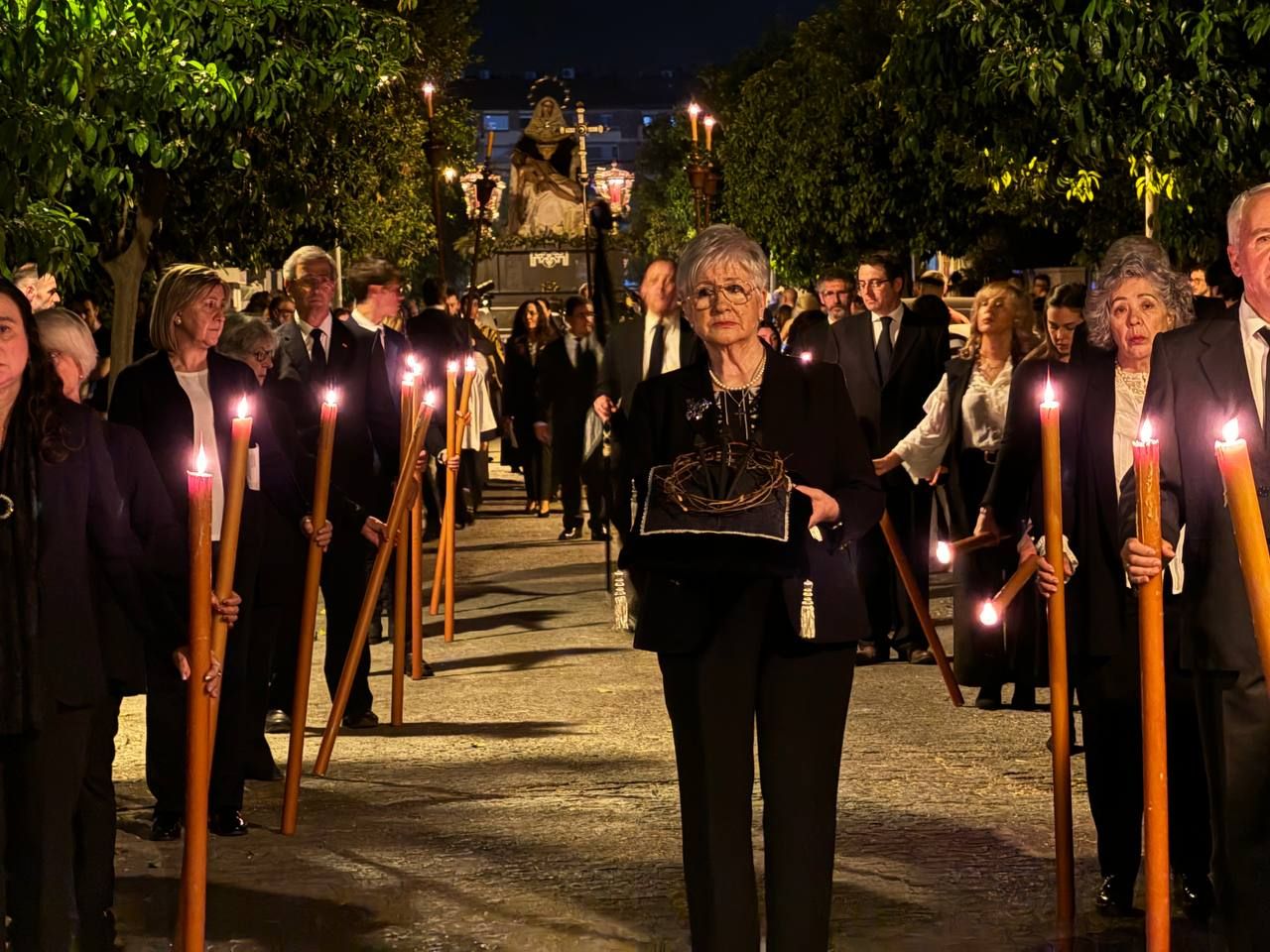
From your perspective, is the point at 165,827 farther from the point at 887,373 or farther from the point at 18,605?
the point at 887,373

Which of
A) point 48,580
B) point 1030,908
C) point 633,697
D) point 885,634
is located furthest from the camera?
point 885,634

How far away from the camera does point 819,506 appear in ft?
18.0

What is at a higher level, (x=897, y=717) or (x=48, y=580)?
(x=48, y=580)

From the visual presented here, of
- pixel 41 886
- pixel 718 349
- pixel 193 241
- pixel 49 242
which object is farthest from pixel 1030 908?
pixel 193 241

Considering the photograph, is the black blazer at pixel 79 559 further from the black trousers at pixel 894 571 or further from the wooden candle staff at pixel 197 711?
the black trousers at pixel 894 571

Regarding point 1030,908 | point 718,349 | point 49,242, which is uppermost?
point 49,242

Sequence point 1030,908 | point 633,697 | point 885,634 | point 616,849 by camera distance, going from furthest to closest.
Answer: point 885,634 → point 633,697 → point 616,849 → point 1030,908

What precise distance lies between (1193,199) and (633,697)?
618 centimetres

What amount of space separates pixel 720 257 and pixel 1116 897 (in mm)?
2526

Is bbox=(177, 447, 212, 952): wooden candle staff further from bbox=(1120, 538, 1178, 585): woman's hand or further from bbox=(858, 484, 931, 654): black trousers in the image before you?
bbox=(858, 484, 931, 654): black trousers

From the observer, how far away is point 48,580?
541 centimetres

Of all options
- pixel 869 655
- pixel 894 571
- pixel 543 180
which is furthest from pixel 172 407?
pixel 543 180

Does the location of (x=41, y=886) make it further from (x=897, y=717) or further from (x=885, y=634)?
(x=885, y=634)

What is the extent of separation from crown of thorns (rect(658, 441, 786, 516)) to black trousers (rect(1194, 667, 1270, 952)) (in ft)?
3.84
